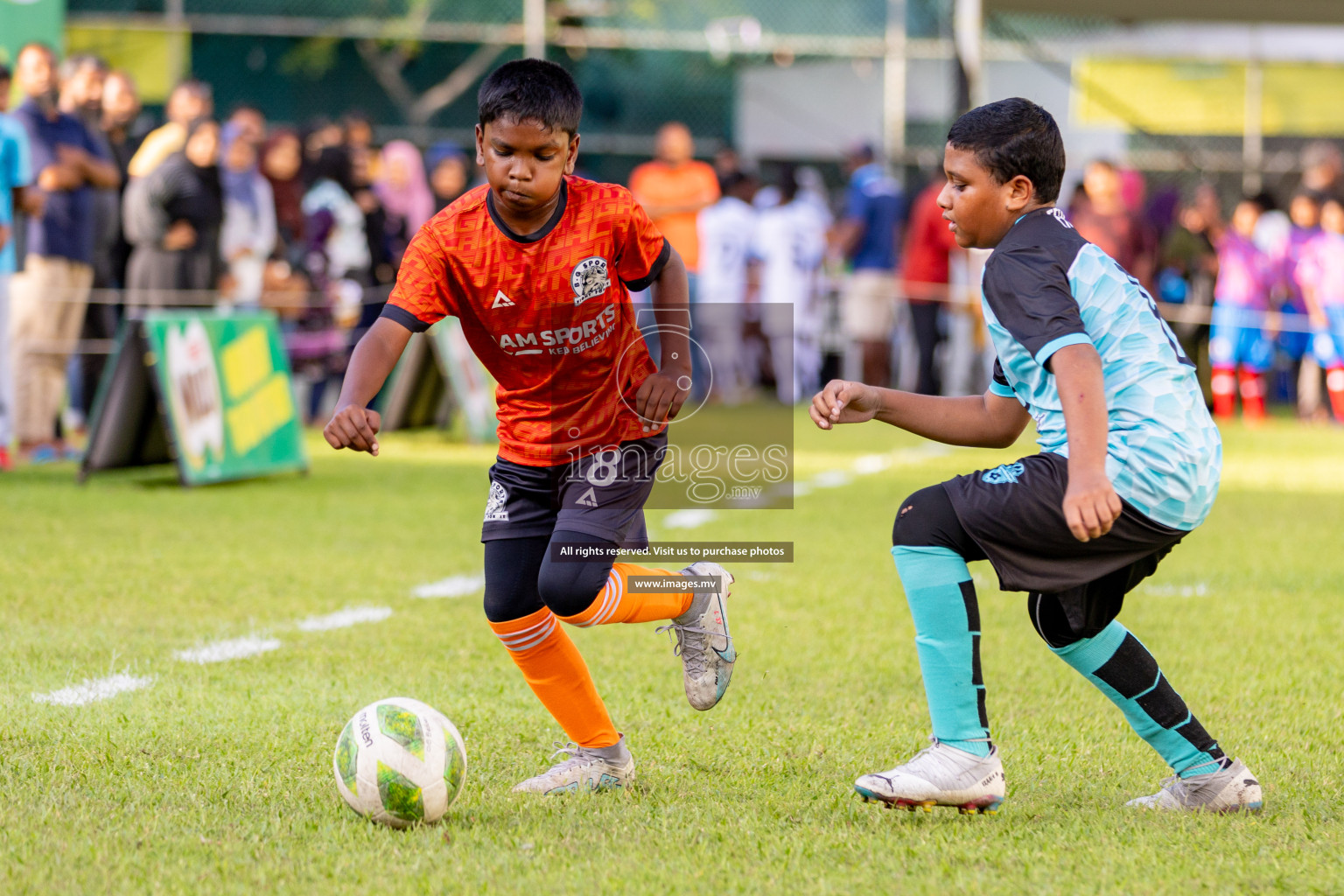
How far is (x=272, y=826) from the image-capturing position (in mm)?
3275

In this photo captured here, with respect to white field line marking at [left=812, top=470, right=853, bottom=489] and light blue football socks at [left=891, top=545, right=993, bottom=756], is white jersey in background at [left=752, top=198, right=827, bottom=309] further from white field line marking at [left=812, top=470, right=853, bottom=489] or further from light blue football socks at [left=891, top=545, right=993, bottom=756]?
light blue football socks at [left=891, top=545, right=993, bottom=756]

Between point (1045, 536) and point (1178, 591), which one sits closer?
point (1045, 536)

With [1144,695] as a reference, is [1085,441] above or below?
above

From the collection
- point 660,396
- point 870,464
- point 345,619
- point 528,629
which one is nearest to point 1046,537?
point 660,396

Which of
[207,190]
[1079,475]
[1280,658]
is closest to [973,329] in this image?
[207,190]

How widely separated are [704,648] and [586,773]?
1.70ft

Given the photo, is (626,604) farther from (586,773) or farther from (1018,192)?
(1018,192)

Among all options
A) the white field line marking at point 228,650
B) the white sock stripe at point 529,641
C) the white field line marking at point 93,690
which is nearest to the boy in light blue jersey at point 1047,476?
the white sock stripe at point 529,641

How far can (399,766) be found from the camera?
331 centimetres

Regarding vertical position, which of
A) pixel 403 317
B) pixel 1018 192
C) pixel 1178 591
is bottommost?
pixel 1178 591

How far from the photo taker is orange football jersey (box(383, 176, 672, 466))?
374 centimetres

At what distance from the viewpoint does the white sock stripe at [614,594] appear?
3.79m

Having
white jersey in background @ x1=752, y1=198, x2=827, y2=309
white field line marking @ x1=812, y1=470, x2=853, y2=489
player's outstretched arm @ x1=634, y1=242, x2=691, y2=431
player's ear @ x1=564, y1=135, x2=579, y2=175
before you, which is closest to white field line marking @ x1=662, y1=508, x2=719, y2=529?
white field line marking @ x1=812, y1=470, x2=853, y2=489

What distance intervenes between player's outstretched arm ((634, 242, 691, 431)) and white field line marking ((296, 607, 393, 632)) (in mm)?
2096
